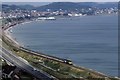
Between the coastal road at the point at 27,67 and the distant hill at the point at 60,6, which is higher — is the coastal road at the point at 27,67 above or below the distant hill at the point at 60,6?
above

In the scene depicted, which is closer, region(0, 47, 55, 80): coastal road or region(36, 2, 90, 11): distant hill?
region(0, 47, 55, 80): coastal road

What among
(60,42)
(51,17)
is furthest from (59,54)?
(51,17)

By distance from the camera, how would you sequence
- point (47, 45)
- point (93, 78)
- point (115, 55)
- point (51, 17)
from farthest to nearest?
point (51, 17) < point (47, 45) < point (115, 55) < point (93, 78)

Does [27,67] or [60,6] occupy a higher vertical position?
[27,67]

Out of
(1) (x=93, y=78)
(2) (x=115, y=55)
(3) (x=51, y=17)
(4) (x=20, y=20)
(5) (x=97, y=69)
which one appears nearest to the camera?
(1) (x=93, y=78)

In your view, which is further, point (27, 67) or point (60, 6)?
point (60, 6)

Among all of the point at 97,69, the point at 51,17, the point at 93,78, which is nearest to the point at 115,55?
the point at 97,69

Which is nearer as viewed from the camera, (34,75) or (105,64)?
(34,75)

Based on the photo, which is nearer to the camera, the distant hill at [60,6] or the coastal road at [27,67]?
the coastal road at [27,67]

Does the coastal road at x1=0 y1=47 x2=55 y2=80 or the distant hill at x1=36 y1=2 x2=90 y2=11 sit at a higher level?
the coastal road at x1=0 y1=47 x2=55 y2=80

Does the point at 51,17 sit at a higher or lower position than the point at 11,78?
lower

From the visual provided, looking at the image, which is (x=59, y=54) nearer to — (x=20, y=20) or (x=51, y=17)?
(x=20, y=20)
